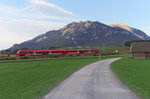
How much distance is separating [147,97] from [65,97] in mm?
4511

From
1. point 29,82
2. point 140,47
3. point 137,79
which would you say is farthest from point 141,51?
point 29,82

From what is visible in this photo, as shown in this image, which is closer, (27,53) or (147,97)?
(147,97)

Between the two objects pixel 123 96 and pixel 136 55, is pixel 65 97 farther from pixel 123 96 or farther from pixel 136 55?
pixel 136 55

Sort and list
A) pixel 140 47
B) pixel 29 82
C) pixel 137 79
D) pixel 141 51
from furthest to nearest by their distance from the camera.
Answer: pixel 140 47 → pixel 141 51 → pixel 137 79 → pixel 29 82

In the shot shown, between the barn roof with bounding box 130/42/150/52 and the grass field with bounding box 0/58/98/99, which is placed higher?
the barn roof with bounding box 130/42/150/52

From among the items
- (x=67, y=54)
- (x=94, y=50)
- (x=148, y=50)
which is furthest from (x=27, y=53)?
(x=148, y=50)

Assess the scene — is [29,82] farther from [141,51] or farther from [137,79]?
[141,51]

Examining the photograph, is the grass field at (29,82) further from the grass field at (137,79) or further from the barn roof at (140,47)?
the barn roof at (140,47)

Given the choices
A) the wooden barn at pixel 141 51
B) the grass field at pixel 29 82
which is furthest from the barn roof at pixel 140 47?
the grass field at pixel 29 82

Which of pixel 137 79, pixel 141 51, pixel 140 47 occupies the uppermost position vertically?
pixel 140 47

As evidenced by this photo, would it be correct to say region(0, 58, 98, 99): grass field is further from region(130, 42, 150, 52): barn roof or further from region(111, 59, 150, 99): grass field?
region(130, 42, 150, 52): barn roof

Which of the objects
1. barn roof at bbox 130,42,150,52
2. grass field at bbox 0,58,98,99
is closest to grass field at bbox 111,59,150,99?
grass field at bbox 0,58,98,99

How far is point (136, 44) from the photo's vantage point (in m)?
62.9

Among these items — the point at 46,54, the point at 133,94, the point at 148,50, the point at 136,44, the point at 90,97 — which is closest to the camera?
the point at 90,97
